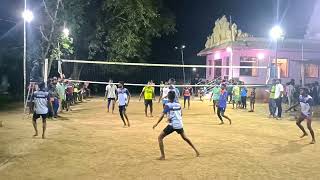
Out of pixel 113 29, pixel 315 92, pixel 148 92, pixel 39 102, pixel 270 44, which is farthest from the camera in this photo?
pixel 113 29

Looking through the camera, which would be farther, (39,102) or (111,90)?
(111,90)

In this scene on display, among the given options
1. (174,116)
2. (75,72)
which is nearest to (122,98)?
(174,116)

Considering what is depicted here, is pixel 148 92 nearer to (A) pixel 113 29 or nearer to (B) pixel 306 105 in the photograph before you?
(B) pixel 306 105

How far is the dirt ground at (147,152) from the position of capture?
8.73 meters

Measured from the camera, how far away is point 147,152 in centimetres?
1090

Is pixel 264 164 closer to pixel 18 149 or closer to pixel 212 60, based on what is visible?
pixel 18 149

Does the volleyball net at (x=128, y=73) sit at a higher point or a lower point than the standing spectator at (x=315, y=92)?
higher

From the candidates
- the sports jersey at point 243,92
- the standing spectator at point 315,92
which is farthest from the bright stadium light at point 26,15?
the standing spectator at point 315,92

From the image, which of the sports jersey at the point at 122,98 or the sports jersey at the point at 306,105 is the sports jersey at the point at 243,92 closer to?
the sports jersey at the point at 122,98

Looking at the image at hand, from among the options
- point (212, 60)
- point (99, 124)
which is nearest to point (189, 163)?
point (99, 124)

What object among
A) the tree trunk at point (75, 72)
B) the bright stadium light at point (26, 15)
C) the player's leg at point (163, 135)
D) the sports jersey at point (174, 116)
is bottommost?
the player's leg at point (163, 135)

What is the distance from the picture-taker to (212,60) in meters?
40.1

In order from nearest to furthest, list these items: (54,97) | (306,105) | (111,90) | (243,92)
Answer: (306,105)
(54,97)
(111,90)
(243,92)

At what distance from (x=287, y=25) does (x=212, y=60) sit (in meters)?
7.58
